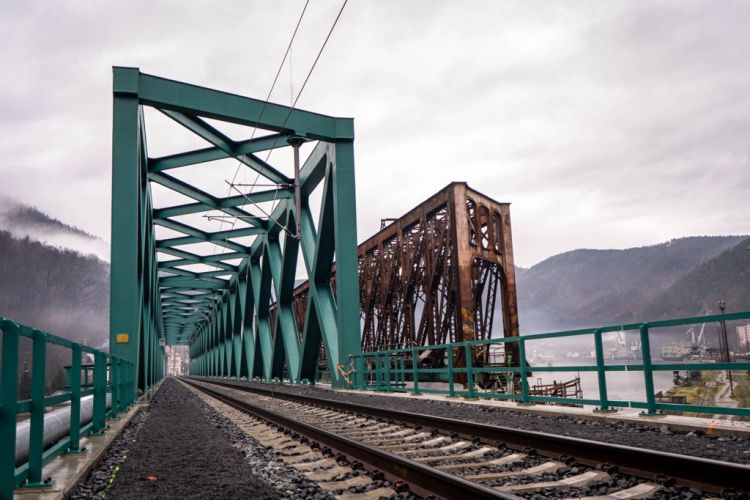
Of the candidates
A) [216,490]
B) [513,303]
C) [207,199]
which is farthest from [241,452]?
[207,199]

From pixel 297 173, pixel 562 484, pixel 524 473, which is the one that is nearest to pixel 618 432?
pixel 524 473

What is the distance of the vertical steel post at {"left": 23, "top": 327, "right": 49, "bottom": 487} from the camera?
4535 mm

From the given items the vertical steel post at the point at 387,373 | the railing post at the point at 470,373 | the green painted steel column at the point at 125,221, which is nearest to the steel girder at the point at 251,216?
the green painted steel column at the point at 125,221

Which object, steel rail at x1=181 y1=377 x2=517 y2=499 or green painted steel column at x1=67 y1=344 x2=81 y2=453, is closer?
steel rail at x1=181 y1=377 x2=517 y2=499

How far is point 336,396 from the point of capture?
1602cm

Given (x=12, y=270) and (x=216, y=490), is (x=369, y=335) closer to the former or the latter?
(x=216, y=490)

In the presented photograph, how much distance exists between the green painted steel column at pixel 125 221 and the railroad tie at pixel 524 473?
13262 millimetres

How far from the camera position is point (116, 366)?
1052 centimetres

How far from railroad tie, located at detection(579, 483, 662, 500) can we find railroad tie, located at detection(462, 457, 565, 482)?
0.80 metres

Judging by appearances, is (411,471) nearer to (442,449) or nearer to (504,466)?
(504,466)

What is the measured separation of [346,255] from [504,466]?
1556cm

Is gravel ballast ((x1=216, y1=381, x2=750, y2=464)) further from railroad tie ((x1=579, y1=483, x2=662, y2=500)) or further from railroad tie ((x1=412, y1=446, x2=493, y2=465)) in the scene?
railroad tie ((x1=412, y1=446, x2=493, y2=465))

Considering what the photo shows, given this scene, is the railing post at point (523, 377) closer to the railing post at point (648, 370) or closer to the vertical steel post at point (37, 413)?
the railing post at point (648, 370)

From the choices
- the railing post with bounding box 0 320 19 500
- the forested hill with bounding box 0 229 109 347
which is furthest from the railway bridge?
the forested hill with bounding box 0 229 109 347
